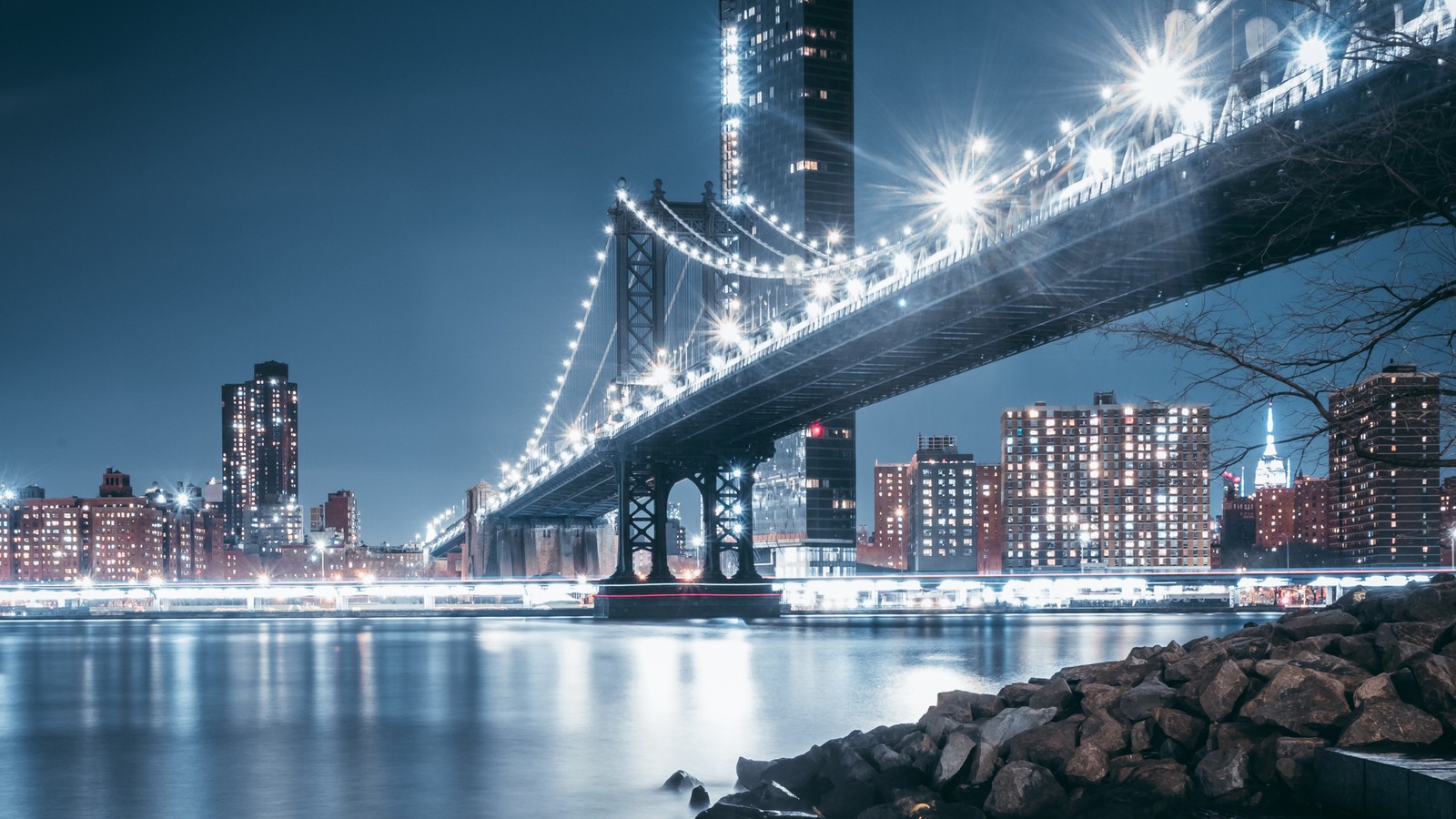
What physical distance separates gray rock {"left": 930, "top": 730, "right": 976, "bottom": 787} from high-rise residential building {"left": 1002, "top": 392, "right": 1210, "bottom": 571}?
144202 mm

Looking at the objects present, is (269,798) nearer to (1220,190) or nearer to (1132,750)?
(1132,750)

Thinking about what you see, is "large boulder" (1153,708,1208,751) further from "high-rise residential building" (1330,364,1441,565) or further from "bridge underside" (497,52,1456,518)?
"bridge underside" (497,52,1456,518)

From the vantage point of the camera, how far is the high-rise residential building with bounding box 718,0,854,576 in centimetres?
16875

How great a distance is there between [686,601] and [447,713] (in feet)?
147

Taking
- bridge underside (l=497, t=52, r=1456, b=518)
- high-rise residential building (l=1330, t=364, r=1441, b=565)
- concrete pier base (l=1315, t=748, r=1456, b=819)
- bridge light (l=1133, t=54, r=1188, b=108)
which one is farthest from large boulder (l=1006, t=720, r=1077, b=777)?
bridge light (l=1133, t=54, r=1188, b=108)

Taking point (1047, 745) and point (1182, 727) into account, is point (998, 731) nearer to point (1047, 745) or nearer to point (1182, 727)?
point (1047, 745)

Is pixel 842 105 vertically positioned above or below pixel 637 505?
above

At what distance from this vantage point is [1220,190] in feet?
97.6

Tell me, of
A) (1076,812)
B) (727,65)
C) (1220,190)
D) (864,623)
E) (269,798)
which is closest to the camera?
(1076,812)

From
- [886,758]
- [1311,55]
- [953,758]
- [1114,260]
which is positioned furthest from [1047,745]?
[1114,260]

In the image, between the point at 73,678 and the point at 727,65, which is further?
the point at 727,65

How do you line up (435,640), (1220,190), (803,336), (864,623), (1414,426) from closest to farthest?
1. (1414,426)
2. (1220,190)
3. (803,336)
4. (435,640)
5. (864,623)

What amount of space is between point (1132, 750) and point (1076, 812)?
3.15 ft

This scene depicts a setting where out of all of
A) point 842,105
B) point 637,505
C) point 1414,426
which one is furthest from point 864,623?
point 842,105
